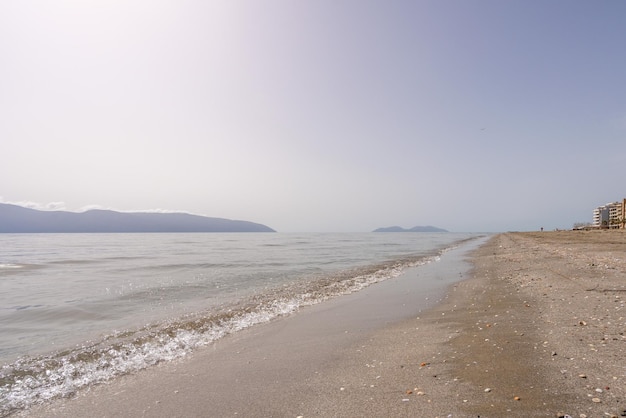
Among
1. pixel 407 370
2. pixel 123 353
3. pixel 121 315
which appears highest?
pixel 407 370

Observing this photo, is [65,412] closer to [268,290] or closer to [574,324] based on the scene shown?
[574,324]

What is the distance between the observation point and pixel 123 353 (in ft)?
23.9

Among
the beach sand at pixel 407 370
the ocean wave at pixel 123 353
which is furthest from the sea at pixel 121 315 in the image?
the beach sand at pixel 407 370

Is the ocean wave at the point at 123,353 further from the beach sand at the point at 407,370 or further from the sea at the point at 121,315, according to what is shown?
the beach sand at the point at 407,370

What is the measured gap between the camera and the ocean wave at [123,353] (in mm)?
5621

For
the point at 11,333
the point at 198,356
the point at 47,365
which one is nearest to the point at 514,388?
the point at 198,356

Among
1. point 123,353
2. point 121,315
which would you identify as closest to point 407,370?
point 123,353

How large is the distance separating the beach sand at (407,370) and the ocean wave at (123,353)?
49cm

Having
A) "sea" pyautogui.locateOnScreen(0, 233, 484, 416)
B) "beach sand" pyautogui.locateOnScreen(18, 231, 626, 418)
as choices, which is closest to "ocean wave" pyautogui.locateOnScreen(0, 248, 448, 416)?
"sea" pyautogui.locateOnScreen(0, 233, 484, 416)

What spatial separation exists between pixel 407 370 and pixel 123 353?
19.9ft

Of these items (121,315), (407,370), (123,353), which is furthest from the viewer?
(121,315)

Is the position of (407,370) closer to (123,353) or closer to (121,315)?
(123,353)

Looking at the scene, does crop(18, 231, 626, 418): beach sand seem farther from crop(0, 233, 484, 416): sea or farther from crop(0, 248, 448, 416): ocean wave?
crop(0, 233, 484, 416): sea

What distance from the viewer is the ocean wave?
5.62 m
